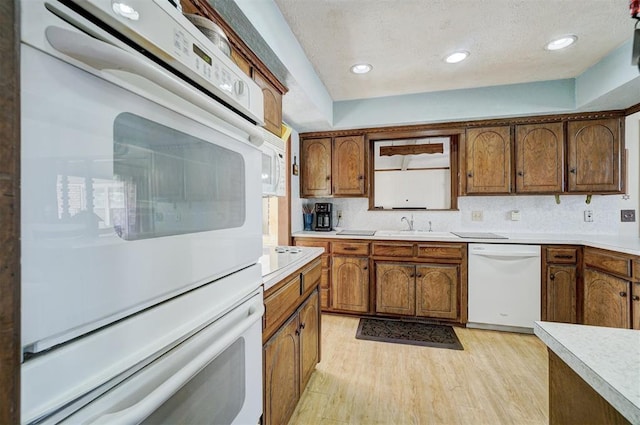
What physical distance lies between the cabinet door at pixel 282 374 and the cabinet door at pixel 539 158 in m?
2.79

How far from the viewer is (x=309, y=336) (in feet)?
5.89

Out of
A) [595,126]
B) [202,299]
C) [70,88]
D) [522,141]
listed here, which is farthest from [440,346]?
[70,88]

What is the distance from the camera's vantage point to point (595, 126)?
8.90 ft

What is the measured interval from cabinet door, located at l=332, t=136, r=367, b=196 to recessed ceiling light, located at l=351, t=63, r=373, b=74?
2.91ft

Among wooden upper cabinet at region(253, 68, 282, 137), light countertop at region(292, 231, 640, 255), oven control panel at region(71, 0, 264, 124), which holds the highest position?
wooden upper cabinet at region(253, 68, 282, 137)

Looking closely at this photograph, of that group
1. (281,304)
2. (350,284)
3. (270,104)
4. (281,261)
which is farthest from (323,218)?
(281,304)

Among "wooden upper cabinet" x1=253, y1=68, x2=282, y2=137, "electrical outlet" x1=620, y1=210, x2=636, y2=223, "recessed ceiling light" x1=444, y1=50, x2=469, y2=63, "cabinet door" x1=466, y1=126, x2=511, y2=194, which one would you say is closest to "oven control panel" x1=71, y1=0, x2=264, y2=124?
"wooden upper cabinet" x1=253, y1=68, x2=282, y2=137

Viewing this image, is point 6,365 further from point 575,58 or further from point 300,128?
point 575,58

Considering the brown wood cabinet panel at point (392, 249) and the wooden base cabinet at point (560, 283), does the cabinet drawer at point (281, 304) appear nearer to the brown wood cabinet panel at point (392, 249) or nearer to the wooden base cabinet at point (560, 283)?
the brown wood cabinet panel at point (392, 249)

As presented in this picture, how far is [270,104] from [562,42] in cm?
224

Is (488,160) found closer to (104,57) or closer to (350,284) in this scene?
(350,284)

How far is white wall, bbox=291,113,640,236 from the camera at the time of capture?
2.78m

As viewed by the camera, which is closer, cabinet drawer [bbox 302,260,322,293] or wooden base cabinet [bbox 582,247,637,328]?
cabinet drawer [bbox 302,260,322,293]

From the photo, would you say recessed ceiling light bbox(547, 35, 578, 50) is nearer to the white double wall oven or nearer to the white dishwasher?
the white dishwasher
